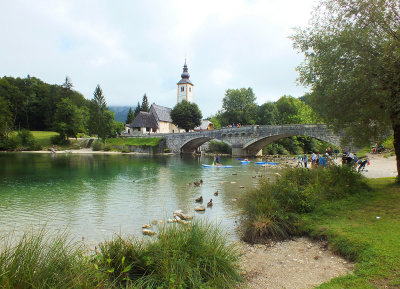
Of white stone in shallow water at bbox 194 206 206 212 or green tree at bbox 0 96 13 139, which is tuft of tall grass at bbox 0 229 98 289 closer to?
white stone in shallow water at bbox 194 206 206 212

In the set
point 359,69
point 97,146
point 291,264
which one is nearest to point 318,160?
point 359,69

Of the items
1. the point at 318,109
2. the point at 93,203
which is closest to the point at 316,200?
the point at 318,109

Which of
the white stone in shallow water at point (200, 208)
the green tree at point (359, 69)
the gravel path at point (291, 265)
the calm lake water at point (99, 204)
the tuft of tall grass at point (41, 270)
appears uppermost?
the green tree at point (359, 69)

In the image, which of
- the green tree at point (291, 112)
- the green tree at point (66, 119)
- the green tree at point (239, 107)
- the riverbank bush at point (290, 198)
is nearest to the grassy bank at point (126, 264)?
the riverbank bush at point (290, 198)

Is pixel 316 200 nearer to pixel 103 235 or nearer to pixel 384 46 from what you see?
pixel 384 46

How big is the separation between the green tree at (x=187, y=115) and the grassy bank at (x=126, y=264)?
66.2 m

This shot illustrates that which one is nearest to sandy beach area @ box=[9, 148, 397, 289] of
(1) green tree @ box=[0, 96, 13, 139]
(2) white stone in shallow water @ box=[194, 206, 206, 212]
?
(2) white stone in shallow water @ box=[194, 206, 206, 212]

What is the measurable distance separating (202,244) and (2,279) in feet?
10.5

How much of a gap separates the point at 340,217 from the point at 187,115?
64.6 metres

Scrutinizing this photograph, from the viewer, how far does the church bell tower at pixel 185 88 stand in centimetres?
9250

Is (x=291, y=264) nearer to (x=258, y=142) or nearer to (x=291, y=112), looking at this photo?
(x=258, y=142)

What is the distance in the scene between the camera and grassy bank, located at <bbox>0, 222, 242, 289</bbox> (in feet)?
11.2

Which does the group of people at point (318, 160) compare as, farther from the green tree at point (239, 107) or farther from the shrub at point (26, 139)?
the shrub at point (26, 139)

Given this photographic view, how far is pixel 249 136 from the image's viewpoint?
158 ft
